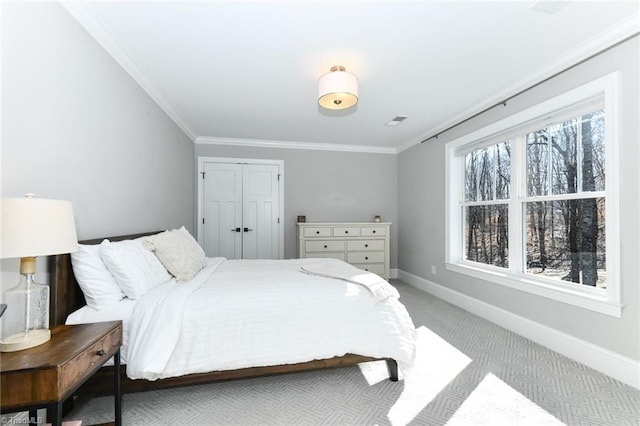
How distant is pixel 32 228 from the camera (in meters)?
1.08

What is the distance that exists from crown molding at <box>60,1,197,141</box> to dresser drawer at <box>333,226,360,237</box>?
280 centimetres

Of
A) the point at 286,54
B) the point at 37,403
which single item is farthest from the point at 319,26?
the point at 37,403

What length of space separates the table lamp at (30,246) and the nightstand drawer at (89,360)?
7.6 inches

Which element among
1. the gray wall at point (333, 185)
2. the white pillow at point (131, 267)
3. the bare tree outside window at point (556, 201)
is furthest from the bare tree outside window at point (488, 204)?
the white pillow at point (131, 267)

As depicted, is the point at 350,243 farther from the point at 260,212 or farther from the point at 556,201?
the point at 556,201

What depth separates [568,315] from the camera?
93.4 inches

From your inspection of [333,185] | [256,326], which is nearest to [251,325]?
[256,326]

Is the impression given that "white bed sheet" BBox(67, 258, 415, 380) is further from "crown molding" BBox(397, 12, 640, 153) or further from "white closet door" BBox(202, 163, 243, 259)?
"white closet door" BBox(202, 163, 243, 259)

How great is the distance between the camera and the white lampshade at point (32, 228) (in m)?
1.04

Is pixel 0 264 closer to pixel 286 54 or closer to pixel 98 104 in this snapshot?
pixel 98 104

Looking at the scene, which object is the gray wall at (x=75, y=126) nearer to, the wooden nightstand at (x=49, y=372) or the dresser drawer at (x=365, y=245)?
the wooden nightstand at (x=49, y=372)

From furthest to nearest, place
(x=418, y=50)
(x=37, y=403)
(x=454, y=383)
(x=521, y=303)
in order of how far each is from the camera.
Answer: (x=521, y=303) < (x=418, y=50) < (x=454, y=383) < (x=37, y=403)

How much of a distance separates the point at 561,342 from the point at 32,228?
3423 millimetres

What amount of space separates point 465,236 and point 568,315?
155 centimetres
